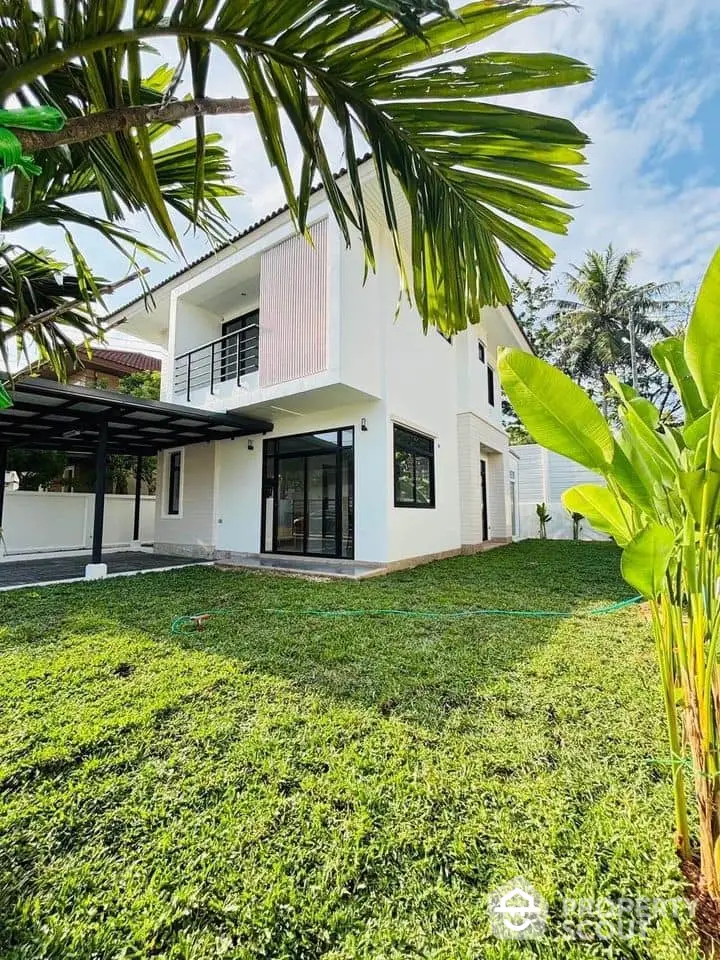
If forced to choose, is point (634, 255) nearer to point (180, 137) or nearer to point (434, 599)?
point (434, 599)

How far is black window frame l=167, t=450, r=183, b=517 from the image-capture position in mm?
13237

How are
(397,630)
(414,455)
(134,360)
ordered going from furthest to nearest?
(134,360), (414,455), (397,630)

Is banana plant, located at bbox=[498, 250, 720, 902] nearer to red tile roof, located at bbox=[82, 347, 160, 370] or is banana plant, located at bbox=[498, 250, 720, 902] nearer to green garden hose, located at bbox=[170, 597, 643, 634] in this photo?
green garden hose, located at bbox=[170, 597, 643, 634]

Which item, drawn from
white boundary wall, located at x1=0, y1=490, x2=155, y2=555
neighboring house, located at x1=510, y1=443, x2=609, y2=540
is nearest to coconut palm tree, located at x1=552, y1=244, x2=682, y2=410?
neighboring house, located at x1=510, y1=443, x2=609, y2=540

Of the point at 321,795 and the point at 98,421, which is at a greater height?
the point at 98,421

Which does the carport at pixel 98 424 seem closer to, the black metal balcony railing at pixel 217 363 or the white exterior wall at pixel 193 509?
the white exterior wall at pixel 193 509

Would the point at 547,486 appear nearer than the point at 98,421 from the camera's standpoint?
No

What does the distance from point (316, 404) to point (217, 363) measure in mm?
3895

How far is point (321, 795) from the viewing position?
225 cm

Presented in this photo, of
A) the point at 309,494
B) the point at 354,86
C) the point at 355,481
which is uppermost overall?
the point at 354,86

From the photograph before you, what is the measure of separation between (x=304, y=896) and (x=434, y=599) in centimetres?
516

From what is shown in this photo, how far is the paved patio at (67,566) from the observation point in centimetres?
834

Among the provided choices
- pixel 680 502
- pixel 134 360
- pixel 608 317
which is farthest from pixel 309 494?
pixel 608 317

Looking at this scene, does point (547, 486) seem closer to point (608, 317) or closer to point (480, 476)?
point (480, 476)
